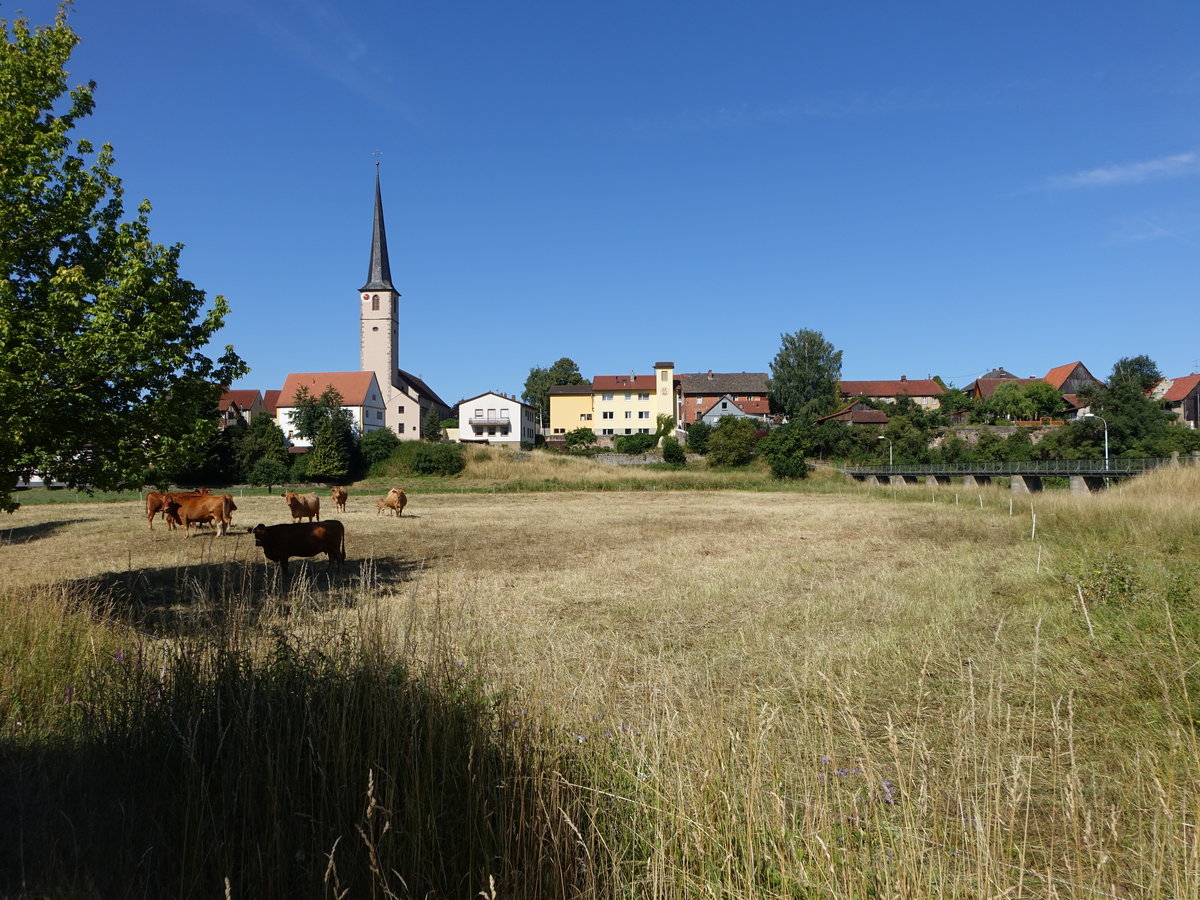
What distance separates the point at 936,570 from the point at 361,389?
91204mm

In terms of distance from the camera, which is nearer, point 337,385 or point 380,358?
point 337,385

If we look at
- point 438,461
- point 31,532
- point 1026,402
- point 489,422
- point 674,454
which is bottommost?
point 31,532

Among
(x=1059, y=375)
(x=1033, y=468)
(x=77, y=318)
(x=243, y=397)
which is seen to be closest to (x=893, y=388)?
(x=1059, y=375)

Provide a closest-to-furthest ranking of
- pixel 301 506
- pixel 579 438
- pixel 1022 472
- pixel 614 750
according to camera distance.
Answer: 1. pixel 614 750
2. pixel 301 506
3. pixel 1022 472
4. pixel 579 438

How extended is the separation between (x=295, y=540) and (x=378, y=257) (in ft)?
327

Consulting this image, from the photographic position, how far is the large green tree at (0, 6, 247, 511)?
9.23m

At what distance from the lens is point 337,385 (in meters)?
96.1

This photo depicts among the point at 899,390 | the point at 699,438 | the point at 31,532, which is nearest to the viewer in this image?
the point at 31,532

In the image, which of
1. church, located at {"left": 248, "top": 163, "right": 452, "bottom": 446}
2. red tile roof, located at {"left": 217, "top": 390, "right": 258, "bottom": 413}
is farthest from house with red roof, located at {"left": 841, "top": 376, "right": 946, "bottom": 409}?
red tile roof, located at {"left": 217, "top": 390, "right": 258, "bottom": 413}

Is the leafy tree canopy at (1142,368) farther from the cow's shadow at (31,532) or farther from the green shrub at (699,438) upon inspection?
the cow's shadow at (31,532)

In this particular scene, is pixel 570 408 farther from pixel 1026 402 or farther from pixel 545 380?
pixel 1026 402

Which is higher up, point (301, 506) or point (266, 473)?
point (301, 506)

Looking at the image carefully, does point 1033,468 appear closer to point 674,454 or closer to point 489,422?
point 674,454

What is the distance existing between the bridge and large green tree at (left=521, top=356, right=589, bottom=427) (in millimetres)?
73420
